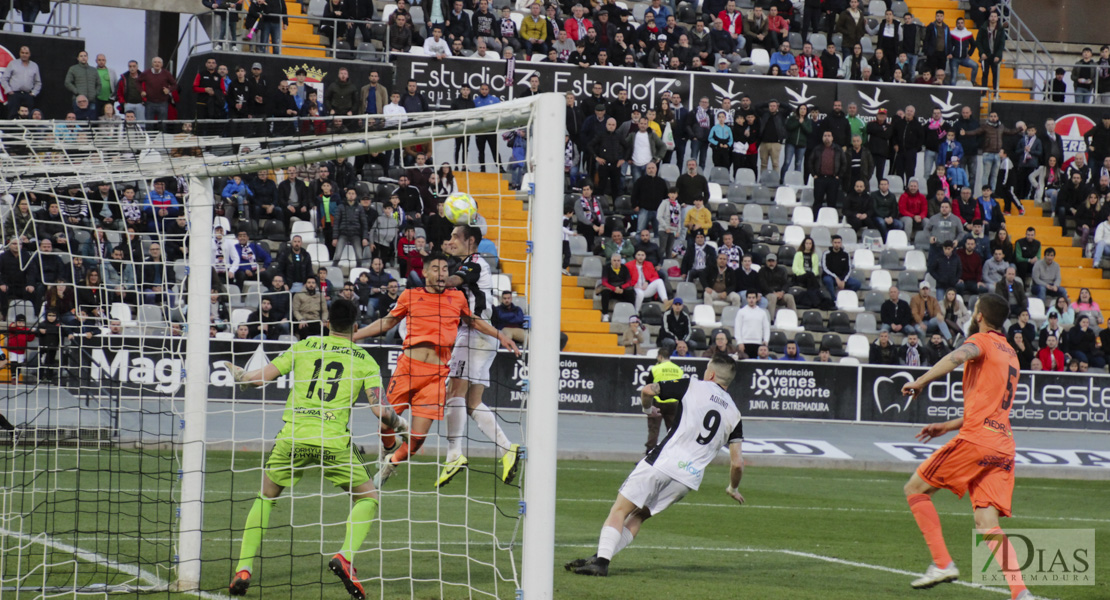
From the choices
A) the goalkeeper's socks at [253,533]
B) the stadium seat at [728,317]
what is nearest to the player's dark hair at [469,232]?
the goalkeeper's socks at [253,533]

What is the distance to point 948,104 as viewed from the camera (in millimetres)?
28906

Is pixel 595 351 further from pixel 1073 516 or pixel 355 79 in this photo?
pixel 1073 516

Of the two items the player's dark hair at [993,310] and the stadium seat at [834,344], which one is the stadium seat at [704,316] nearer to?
the stadium seat at [834,344]

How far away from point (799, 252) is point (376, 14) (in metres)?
11.2

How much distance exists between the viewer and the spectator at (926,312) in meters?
24.2

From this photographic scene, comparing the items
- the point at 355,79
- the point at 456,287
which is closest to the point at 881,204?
the point at 355,79

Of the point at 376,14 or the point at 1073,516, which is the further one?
the point at 376,14

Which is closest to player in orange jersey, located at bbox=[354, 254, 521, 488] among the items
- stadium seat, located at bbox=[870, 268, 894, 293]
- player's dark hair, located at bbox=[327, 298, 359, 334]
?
player's dark hair, located at bbox=[327, 298, 359, 334]

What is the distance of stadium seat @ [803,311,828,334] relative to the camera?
957 inches

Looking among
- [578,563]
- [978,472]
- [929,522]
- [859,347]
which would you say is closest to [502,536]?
[578,563]

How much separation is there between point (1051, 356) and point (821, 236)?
5406 mm

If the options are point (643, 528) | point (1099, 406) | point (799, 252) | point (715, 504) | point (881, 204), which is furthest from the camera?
point (881, 204)

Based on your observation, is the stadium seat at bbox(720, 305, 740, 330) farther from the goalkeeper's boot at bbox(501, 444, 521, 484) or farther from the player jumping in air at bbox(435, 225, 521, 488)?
the goalkeeper's boot at bbox(501, 444, 521, 484)

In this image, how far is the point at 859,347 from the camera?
78.7 ft
